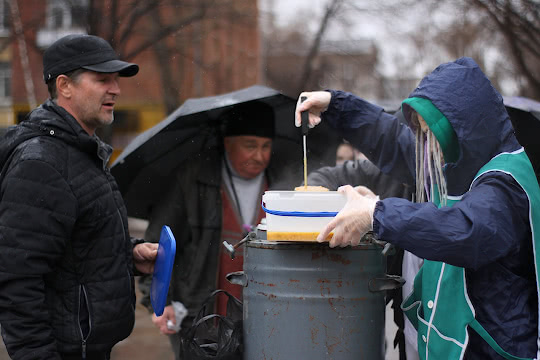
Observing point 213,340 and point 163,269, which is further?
point 213,340

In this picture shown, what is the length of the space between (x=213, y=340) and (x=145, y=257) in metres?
0.54

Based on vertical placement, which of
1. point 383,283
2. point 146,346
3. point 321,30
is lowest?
point 146,346

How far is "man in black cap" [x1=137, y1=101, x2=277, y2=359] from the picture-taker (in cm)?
398

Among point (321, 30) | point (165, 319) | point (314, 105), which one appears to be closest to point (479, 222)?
point (314, 105)

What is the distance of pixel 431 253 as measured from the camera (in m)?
1.98

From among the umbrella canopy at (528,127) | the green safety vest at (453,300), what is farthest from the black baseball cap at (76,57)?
the umbrella canopy at (528,127)

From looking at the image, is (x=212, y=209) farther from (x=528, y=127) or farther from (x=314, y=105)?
(x=528, y=127)

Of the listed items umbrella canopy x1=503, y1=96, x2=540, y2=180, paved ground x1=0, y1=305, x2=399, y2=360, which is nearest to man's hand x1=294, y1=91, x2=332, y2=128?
umbrella canopy x1=503, y1=96, x2=540, y2=180

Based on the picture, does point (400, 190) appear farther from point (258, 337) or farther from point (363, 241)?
point (258, 337)

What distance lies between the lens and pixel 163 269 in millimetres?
2664

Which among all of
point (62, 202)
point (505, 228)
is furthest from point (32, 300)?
point (505, 228)

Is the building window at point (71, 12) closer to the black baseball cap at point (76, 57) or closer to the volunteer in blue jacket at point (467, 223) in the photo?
the black baseball cap at point (76, 57)

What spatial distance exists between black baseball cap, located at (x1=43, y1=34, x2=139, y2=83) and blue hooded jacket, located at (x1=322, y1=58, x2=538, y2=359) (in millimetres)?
1385

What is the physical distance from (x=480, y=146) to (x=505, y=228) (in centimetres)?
34
